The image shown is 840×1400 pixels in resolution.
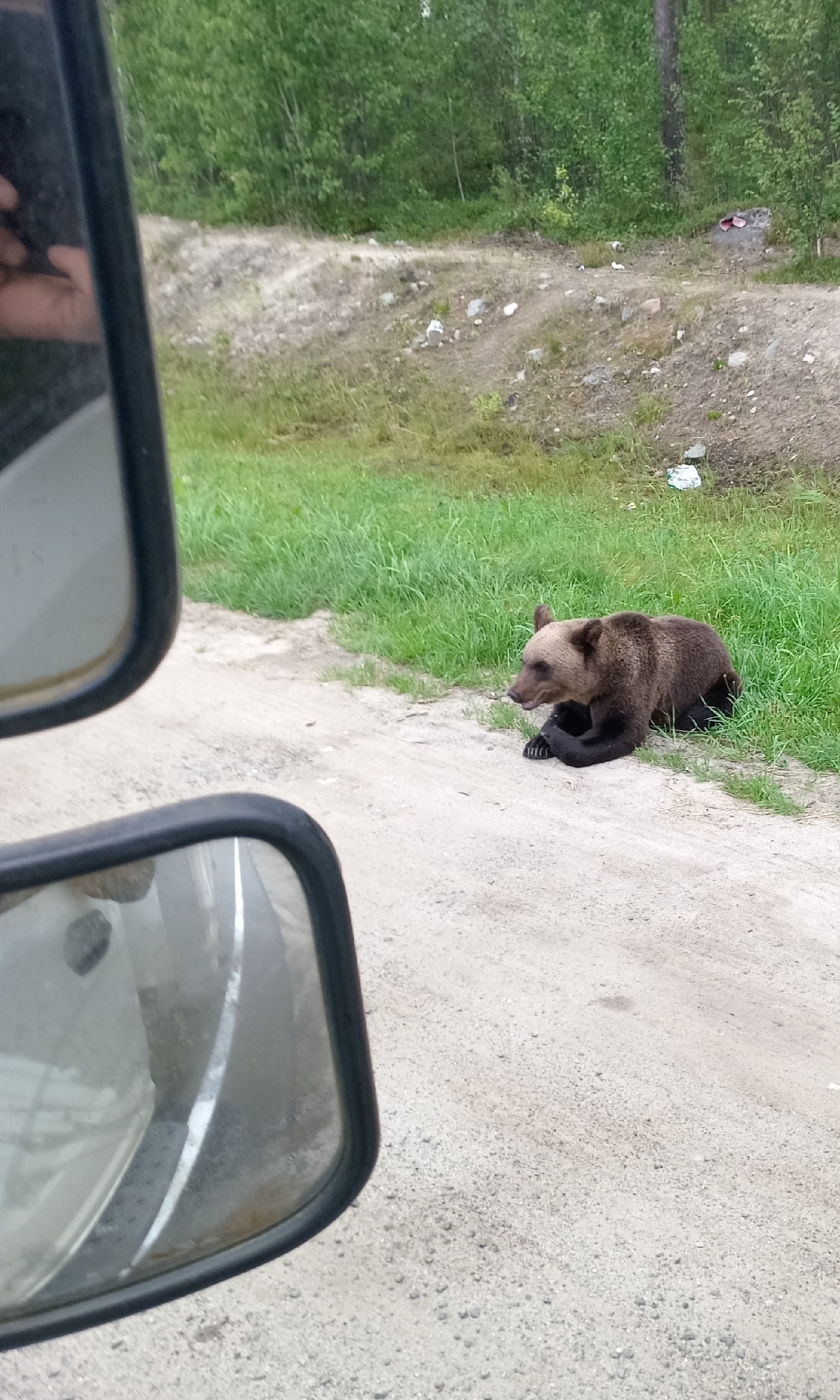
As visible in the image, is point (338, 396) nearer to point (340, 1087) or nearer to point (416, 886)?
point (416, 886)

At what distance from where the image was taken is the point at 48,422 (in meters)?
1.20

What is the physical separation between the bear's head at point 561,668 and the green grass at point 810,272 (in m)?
11.1

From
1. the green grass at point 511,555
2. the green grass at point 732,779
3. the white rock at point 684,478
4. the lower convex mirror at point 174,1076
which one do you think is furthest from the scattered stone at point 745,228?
the lower convex mirror at point 174,1076

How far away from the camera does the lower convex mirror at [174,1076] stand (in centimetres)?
134

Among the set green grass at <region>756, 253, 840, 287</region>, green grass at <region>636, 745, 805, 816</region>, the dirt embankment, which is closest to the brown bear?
green grass at <region>636, 745, 805, 816</region>

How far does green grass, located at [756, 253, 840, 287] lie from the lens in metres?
14.8

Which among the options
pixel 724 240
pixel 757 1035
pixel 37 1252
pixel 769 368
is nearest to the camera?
pixel 37 1252

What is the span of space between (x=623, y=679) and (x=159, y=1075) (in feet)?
13.0

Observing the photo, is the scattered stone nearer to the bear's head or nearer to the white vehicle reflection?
the bear's head

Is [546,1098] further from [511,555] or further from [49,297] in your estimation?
[511,555]

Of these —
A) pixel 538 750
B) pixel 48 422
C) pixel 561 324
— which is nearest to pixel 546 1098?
pixel 538 750

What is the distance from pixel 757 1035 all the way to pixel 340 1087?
2.11m

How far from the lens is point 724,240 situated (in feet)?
57.0

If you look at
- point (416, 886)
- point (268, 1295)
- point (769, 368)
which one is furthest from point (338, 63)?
point (268, 1295)
